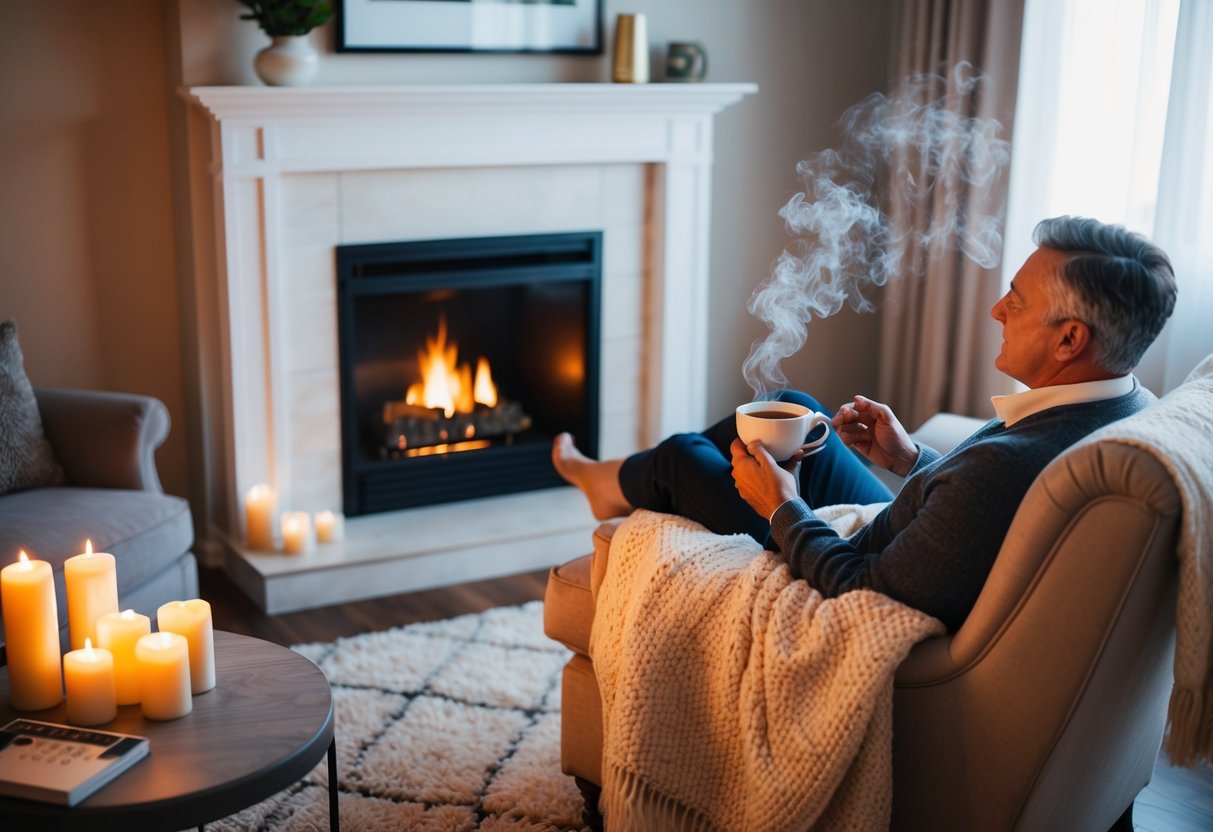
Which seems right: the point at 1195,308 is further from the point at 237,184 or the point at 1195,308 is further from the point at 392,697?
the point at 237,184

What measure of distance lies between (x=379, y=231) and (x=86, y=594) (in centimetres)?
181

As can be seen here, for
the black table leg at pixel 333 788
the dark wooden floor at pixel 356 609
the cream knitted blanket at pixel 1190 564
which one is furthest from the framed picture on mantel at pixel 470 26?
the cream knitted blanket at pixel 1190 564

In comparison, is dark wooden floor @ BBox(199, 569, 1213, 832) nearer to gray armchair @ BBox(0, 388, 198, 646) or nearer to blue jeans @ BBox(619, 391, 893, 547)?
gray armchair @ BBox(0, 388, 198, 646)

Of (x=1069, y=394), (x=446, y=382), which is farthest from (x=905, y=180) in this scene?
(x=1069, y=394)

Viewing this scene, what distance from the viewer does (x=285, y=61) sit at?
3.15 metres

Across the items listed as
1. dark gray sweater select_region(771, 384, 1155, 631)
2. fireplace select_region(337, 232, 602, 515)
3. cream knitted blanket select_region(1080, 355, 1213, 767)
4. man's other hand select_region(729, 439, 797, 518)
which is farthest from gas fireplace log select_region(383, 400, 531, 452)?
cream knitted blanket select_region(1080, 355, 1213, 767)

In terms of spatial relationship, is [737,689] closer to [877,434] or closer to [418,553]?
[877,434]

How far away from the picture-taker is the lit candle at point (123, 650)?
180cm

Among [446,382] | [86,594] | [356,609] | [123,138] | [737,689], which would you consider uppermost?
[123,138]

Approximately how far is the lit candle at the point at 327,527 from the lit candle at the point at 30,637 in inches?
64.1

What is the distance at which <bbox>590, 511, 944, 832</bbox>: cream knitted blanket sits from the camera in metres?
1.71

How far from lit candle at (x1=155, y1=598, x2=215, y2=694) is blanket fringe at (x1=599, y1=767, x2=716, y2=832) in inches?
24.9

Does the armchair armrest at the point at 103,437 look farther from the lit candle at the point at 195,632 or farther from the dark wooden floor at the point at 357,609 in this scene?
the lit candle at the point at 195,632

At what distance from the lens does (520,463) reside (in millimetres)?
3887
